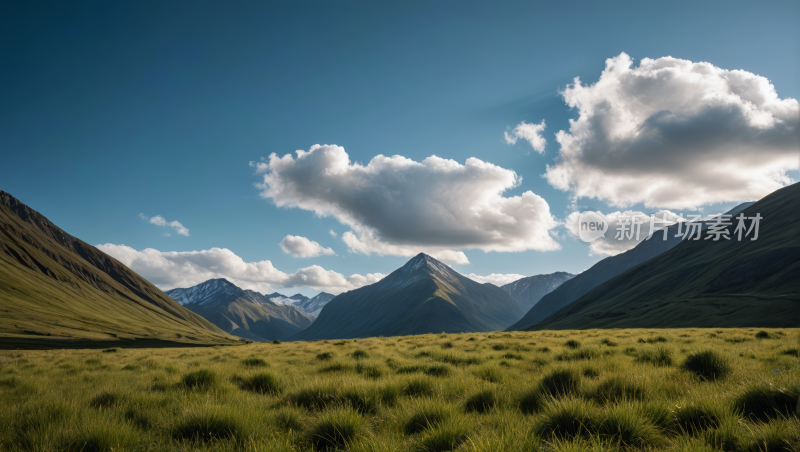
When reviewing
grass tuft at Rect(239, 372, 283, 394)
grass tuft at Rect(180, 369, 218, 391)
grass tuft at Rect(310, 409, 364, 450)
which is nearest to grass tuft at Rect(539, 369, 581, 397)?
grass tuft at Rect(310, 409, 364, 450)

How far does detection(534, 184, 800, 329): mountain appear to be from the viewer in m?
111

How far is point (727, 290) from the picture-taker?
140 metres

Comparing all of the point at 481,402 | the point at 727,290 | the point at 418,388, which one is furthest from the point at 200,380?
the point at 727,290

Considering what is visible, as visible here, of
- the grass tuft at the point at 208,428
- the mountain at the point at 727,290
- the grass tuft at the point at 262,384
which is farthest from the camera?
the mountain at the point at 727,290

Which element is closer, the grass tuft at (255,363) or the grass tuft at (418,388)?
the grass tuft at (418,388)

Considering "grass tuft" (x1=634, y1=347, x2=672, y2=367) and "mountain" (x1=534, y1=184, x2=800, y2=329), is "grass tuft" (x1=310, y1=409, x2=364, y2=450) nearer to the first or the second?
"grass tuft" (x1=634, y1=347, x2=672, y2=367)

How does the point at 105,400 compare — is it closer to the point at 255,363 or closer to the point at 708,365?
the point at 255,363

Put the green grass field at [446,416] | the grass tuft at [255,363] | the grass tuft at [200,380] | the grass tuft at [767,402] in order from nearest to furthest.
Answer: the green grass field at [446,416]
the grass tuft at [767,402]
the grass tuft at [200,380]
the grass tuft at [255,363]

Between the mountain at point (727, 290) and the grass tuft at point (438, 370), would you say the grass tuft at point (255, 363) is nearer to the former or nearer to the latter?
the grass tuft at point (438, 370)

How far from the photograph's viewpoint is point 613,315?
522 feet

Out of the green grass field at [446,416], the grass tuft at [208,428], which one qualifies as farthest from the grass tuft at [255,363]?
the grass tuft at [208,428]

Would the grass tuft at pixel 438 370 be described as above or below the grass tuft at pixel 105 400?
above

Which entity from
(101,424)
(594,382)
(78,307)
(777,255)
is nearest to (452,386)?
(594,382)

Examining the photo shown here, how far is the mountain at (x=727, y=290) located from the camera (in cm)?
11094
